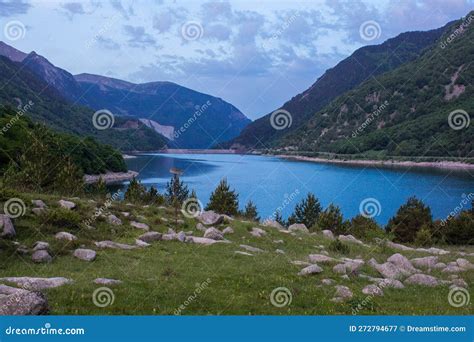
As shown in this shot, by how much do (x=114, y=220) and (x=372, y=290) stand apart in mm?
13595

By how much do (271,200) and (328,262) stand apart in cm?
7464

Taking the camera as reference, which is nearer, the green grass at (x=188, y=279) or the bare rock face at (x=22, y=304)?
the bare rock face at (x=22, y=304)

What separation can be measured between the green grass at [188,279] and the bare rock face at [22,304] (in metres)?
0.48

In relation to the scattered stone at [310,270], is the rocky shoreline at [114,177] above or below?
below

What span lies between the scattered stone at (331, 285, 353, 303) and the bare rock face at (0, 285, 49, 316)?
7796 millimetres

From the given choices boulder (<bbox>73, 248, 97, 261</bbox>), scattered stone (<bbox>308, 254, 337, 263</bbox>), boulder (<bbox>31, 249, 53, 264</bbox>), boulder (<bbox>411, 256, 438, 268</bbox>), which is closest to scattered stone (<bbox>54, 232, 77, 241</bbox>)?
boulder (<bbox>73, 248, 97, 261</bbox>)

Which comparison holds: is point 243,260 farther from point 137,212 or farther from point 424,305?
point 137,212

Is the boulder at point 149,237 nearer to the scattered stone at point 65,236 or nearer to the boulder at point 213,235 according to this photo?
the boulder at point 213,235

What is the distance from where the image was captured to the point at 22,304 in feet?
34.0

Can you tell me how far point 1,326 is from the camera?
33.3ft

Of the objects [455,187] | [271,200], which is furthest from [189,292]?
[455,187]

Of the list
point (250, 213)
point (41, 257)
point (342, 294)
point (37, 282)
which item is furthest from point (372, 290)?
point (250, 213)

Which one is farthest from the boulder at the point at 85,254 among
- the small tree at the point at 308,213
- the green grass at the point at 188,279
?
the small tree at the point at 308,213

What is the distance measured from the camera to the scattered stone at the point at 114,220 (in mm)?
23419
